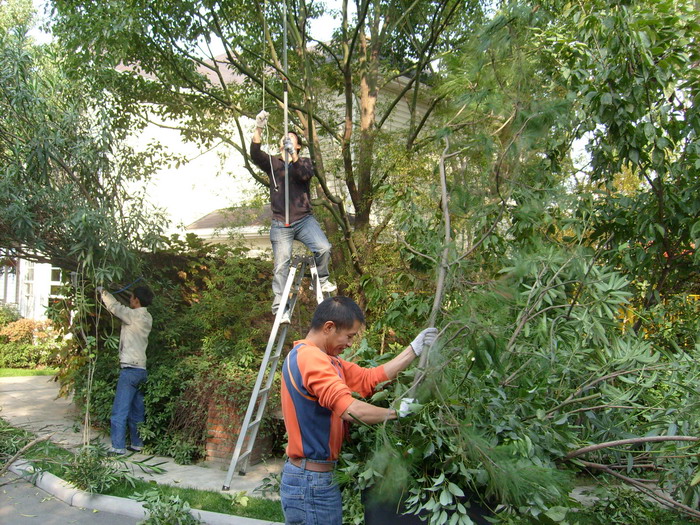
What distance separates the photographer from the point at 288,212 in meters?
6.68

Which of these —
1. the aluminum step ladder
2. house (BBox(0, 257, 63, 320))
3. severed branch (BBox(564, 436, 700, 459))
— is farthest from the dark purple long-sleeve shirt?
house (BBox(0, 257, 63, 320))

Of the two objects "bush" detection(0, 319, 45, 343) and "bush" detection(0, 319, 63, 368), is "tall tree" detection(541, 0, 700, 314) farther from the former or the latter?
"bush" detection(0, 319, 45, 343)

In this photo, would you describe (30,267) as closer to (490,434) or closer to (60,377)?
(60,377)

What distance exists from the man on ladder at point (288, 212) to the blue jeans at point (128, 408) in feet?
7.04

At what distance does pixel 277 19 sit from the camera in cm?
963

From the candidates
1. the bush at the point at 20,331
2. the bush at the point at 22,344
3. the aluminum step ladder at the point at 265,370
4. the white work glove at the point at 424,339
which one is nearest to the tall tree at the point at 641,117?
the white work glove at the point at 424,339

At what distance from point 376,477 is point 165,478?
4346 mm

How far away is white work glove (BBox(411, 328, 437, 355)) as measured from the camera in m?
3.38

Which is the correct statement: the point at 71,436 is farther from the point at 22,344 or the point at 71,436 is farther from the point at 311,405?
the point at 22,344

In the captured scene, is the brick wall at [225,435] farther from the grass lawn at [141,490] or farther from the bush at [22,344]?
the bush at [22,344]

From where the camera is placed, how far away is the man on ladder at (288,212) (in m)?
6.63

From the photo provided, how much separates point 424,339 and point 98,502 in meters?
4.17

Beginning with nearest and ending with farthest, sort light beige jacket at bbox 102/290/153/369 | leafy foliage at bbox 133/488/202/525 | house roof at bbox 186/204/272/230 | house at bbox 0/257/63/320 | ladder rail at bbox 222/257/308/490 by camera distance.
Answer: leafy foliage at bbox 133/488/202/525 → ladder rail at bbox 222/257/308/490 → light beige jacket at bbox 102/290/153/369 → house roof at bbox 186/204/272/230 → house at bbox 0/257/63/320

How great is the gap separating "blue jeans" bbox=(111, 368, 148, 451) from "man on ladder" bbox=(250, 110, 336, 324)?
7.04 ft
